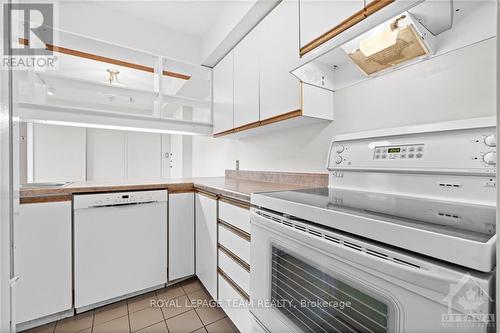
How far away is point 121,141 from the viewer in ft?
17.5

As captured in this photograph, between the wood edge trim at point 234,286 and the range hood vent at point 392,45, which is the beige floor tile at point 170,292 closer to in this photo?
the wood edge trim at point 234,286

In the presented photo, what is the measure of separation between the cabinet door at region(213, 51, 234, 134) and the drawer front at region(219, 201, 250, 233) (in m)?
0.93

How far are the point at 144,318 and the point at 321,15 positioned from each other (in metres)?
2.25

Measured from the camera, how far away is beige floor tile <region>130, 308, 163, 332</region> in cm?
149

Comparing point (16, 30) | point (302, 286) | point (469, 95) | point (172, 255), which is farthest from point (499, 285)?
point (172, 255)

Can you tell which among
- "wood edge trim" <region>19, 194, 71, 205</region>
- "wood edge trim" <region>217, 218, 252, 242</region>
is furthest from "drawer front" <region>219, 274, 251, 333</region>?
"wood edge trim" <region>19, 194, 71, 205</region>

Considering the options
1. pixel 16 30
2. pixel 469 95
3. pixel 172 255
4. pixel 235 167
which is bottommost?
pixel 172 255

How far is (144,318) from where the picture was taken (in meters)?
1.56

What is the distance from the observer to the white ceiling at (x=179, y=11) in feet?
6.97

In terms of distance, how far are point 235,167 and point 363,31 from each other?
1.95 meters

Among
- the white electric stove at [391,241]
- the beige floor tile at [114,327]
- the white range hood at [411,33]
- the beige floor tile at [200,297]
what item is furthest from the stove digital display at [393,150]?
the beige floor tile at [114,327]

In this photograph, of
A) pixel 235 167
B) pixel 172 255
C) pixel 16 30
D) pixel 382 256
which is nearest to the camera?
pixel 382 256

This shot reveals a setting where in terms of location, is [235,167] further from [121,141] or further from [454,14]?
[121,141]

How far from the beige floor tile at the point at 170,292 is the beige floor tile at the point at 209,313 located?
0.26 meters
